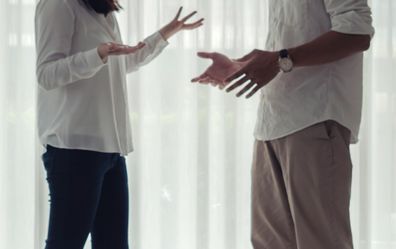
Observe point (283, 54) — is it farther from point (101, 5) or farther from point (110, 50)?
point (101, 5)

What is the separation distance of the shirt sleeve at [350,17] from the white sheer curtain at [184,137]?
2.61ft

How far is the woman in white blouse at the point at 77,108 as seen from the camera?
52.2 inches

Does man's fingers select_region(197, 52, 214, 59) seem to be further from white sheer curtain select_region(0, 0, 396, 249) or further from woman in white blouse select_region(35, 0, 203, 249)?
white sheer curtain select_region(0, 0, 396, 249)

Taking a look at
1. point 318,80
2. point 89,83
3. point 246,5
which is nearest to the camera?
point 318,80

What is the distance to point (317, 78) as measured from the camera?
1.21 meters

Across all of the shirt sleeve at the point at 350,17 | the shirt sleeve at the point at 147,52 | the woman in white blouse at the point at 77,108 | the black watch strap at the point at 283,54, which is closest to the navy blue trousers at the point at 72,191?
the woman in white blouse at the point at 77,108

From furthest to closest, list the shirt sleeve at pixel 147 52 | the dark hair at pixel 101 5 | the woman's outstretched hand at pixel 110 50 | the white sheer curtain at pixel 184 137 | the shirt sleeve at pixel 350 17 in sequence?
the white sheer curtain at pixel 184 137, the shirt sleeve at pixel 147 52, the dark hair at pixel 101 5, the woman's outstretched hand at pixel 110 50, the shirt sleeve at pixel 350 17

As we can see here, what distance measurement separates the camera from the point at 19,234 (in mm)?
2002

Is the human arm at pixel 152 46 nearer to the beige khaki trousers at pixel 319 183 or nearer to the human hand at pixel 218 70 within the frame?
the human hand at pixel 218 70

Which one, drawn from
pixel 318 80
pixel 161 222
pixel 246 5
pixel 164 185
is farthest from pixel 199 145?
pixel 318 80

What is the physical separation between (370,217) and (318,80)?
39.7 inches

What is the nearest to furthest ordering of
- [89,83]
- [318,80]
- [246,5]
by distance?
[318,80] → [89,83] → [246,5]

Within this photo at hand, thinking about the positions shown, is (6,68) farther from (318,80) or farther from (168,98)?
(318,80)

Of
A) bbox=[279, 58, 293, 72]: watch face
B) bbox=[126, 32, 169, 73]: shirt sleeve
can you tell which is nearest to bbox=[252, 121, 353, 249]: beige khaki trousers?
bbox=[279, 58, 293, 72]: watch face
